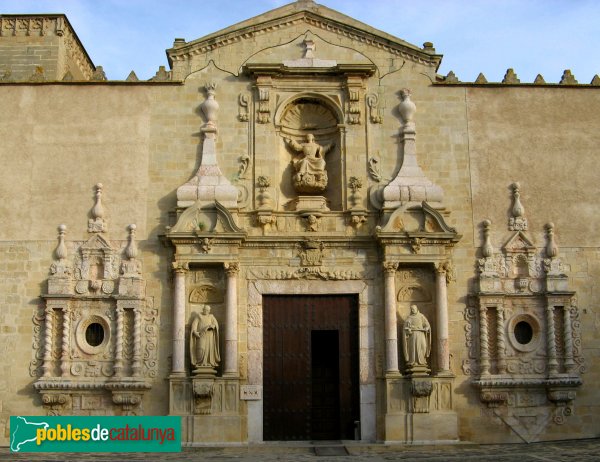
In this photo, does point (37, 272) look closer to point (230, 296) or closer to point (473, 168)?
point (230, 296)

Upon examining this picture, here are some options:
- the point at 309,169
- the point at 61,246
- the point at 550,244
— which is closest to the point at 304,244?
the point at 309,169

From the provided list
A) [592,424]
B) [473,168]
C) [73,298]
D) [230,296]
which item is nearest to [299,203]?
[230,296]

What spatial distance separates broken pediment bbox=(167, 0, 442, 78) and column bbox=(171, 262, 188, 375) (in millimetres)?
4078

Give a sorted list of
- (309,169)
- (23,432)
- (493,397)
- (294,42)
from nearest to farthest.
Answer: (23,432), (493,397), (309,169), (294,42)

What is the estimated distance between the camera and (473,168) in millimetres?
17000

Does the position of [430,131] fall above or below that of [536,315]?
above

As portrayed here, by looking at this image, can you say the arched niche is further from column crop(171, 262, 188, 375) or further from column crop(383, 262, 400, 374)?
column crop(171, 262, 188, 375)

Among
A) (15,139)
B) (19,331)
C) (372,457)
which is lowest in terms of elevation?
(372,457)

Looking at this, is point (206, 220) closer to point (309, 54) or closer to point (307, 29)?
point (309, 54)

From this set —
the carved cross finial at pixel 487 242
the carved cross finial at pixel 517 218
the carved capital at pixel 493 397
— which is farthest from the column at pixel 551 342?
the carved cross finial at pixel 517 218

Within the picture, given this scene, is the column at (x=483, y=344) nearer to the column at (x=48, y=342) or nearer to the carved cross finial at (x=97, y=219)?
the carved cross finial at (x=97, y=219)

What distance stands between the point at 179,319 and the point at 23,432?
130 inches

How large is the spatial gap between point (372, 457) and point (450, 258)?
14.8 feet

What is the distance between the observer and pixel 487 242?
16562mm
